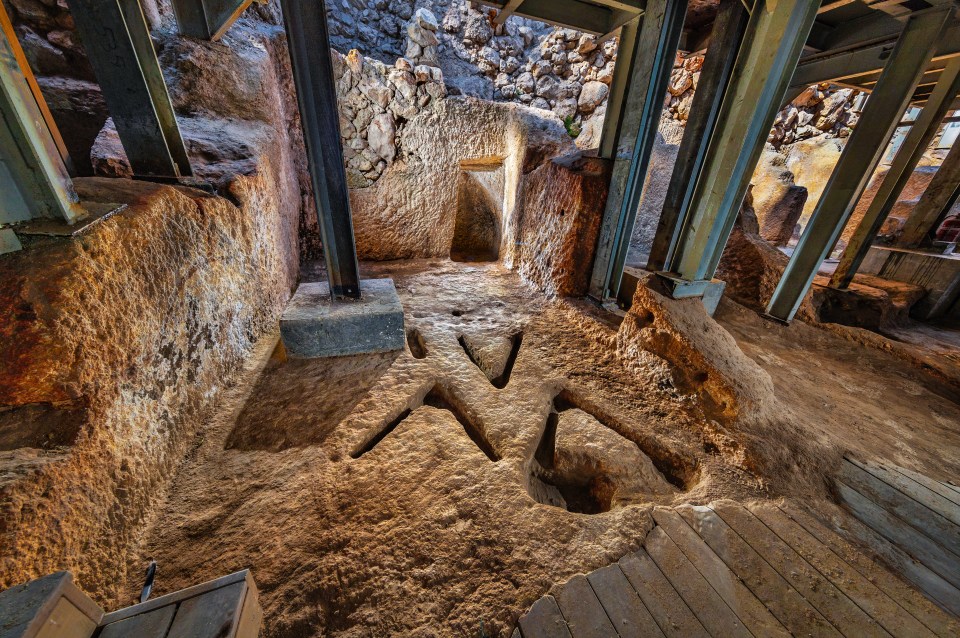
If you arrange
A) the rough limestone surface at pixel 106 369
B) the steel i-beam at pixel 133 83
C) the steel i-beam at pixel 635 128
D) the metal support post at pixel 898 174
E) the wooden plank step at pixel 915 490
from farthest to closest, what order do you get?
the metal support post at pixel 898 174, the steel i-beam at pixel 635 128, the steel i-beam at pixel 133 83, the wooden plank step at pixel 915 490, the rough limestone surface at pixel 106 369

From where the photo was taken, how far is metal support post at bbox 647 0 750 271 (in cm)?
348

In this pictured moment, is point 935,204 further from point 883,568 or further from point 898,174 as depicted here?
point 883,568

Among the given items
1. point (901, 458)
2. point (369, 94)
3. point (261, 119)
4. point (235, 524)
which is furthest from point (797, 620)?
point (369, 94)

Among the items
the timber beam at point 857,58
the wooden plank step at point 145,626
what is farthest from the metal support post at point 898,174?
the wooden plank step at point 145,626

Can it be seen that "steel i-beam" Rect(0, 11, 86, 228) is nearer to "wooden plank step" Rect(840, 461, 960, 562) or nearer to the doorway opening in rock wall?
"wooden plank step" Rect(840, 461, 960, 562)

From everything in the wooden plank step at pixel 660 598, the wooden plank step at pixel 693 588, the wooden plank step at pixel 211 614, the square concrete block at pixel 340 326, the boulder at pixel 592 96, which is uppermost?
the boulder at pixel 592 96

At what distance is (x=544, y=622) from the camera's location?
5.19 feet

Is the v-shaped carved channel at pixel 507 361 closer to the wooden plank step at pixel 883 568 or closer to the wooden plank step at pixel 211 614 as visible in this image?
the wooden plank step at pixel 883 568

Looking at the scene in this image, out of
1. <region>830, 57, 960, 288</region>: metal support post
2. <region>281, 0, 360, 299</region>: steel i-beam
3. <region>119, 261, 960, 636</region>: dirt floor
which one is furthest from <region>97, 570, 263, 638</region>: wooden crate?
<region>830, 57, 960, 288</region>: metal support post

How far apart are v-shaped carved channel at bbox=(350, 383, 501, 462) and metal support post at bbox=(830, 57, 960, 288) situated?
7.23m

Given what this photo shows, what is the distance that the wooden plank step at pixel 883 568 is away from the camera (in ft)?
5.34

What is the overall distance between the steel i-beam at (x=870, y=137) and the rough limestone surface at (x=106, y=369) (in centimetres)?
726

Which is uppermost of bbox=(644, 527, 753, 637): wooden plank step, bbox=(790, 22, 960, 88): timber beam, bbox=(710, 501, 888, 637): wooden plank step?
bbox=(790, 22, 960, 88): timber beam

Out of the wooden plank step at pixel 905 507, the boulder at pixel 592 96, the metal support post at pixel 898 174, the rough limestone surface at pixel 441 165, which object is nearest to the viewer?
the wooden plank step at pixel 905 507
